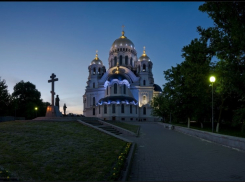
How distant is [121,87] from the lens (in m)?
58.4

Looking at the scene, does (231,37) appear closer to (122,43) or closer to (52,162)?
(52,162)

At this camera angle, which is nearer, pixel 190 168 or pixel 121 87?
pixel 190 168

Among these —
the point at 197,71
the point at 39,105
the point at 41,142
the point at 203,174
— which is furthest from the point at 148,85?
the point at 203,174

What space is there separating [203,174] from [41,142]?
8.84 meters

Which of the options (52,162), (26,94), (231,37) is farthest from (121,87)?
(52,162)

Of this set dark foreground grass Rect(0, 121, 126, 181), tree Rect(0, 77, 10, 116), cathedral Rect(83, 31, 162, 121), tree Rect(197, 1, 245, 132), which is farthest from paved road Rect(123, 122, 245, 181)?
cathedral Rect(83, 31, 162, 121)

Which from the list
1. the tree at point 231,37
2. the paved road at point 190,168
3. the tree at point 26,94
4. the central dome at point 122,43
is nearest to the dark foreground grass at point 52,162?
the paved road at point 190,168

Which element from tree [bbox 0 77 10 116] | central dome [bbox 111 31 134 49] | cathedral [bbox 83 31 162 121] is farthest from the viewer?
central dome [bbox 111 31 134 49]

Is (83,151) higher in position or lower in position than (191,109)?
lower

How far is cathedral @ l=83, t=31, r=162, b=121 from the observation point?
56.4m

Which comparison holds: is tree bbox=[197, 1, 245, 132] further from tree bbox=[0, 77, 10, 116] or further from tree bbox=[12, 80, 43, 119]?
tree bbox=[12, 80, 43, 119]

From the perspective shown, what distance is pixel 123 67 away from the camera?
220 ft

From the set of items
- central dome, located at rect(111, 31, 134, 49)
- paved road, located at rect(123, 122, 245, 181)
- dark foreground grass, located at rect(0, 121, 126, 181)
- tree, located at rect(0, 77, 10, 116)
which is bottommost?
paved road, located at rect(123, 122, 245, 181)

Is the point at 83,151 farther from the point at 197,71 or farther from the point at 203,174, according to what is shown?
the point at 197,71
